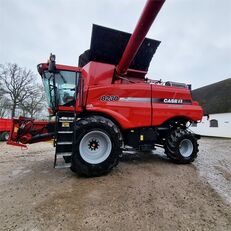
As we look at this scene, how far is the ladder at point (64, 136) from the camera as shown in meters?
4.13

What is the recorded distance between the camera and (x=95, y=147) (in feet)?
14.9

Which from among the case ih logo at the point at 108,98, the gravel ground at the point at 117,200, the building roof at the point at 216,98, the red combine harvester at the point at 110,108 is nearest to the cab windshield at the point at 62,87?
the red combine harvester at the point at 110,108

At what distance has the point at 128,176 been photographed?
173 inches

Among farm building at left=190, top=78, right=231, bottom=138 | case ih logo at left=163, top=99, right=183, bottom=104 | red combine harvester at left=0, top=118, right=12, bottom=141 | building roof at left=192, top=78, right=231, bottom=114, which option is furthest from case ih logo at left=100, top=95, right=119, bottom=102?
building roof at left=192, top=78, right=231, bottom=114

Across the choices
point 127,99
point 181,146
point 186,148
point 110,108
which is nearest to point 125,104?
point 127,99

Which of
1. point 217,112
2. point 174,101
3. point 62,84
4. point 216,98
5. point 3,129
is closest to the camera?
point 62,84

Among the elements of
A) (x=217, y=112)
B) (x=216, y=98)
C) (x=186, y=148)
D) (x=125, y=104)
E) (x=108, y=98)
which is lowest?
(x=186, y=148)

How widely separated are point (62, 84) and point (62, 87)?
8 cm

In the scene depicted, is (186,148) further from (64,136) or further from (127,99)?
(64,136)

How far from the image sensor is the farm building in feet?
64.2

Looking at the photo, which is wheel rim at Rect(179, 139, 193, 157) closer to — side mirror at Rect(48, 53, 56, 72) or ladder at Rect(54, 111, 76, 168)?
ladder at Rect(54, 111, 76, 168)

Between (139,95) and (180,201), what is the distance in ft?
9.85

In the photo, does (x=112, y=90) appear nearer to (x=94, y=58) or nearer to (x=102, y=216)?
(x=94, y=58)

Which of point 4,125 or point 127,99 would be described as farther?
point 4,125
